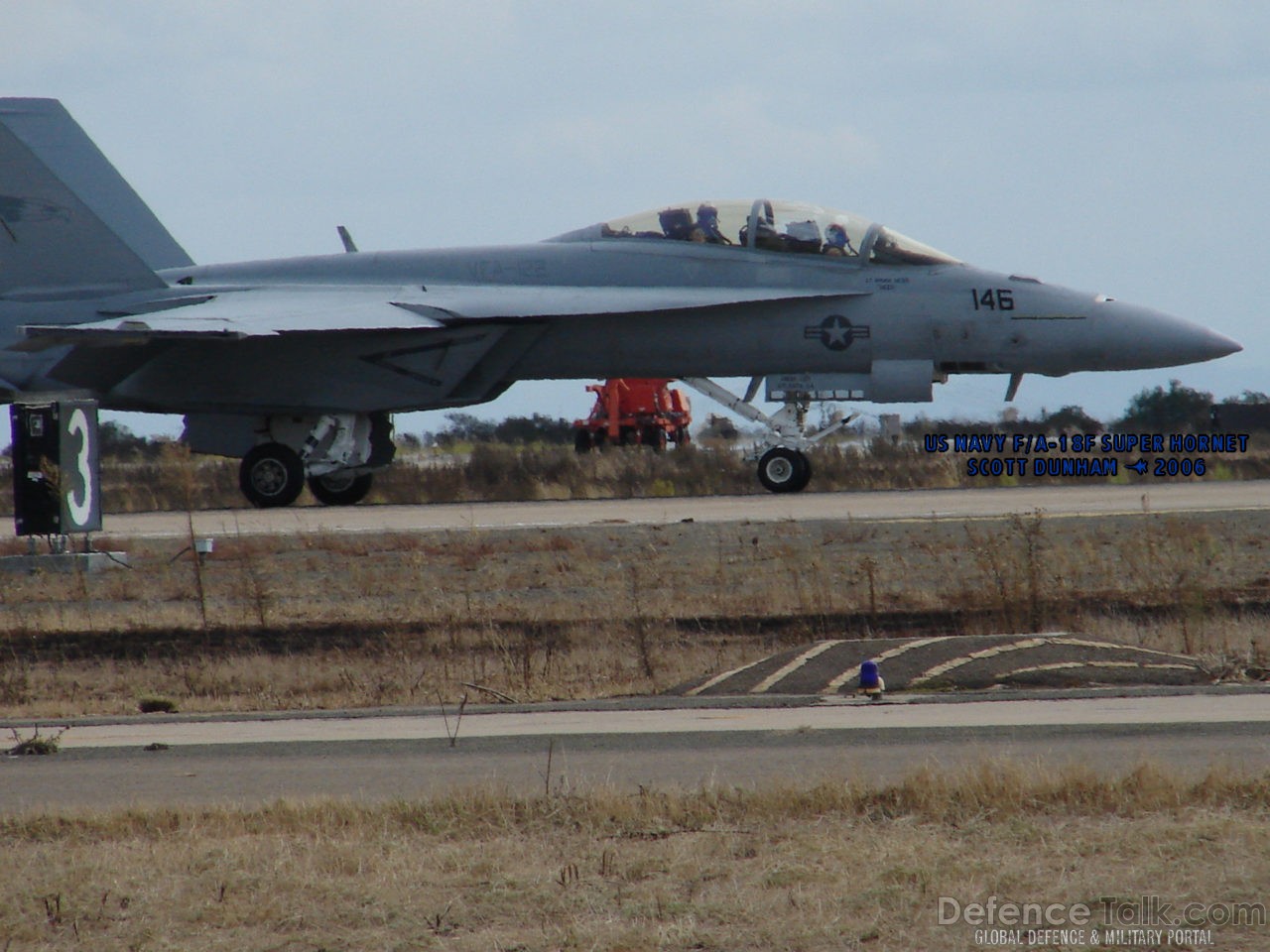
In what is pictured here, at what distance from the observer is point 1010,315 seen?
19.7 metres

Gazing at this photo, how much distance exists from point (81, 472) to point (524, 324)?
6.20m

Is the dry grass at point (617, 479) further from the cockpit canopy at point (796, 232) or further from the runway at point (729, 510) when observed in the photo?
the cockpit canopy at point (796, 232)

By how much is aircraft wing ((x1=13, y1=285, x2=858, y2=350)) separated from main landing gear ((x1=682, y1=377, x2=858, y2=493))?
4.54ft

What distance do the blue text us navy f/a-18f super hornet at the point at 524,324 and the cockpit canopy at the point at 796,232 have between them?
0.03 m

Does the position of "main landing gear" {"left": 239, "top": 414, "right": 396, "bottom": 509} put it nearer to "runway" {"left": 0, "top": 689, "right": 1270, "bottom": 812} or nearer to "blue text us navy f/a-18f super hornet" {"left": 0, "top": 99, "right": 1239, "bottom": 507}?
"blue text us navy f/a-18f super hornet" {"left": 0, "top": 99, "right": 1239, "bottom": 507}

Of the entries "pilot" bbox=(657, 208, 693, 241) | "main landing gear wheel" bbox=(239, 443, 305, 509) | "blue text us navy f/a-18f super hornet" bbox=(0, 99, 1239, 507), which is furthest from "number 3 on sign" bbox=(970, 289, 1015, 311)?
"main landing gear wheel" bbox=(239, 443, 305, 509)

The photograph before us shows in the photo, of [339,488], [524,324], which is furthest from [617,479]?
[524,324]

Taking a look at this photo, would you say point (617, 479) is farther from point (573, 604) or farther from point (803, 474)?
point (573, 604)

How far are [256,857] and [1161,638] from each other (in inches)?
359

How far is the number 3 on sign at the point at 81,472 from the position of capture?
1688cm

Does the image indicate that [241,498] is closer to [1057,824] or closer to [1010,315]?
[1010,315]

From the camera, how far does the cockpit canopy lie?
2027 centimetres

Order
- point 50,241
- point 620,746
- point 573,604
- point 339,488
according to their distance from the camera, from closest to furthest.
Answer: point 620,746 < point 573,604 < point 50,241 < point 339,488

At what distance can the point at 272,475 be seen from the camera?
70.0 feet
